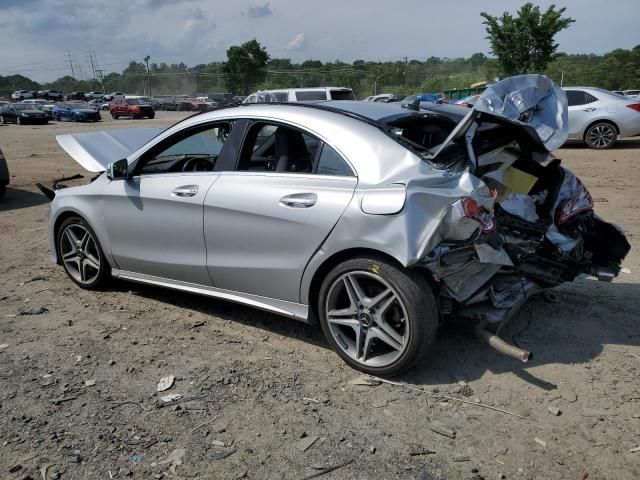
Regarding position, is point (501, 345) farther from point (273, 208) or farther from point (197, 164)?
point (197, 164)

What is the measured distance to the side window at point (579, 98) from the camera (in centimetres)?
1384

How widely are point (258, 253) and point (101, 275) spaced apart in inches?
73.3

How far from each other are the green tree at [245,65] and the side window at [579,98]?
5737cm

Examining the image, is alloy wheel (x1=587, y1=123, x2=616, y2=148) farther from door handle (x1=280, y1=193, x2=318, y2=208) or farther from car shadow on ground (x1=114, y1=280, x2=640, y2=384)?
door handle (x1=280, y1=193, x2=318, y2=208)

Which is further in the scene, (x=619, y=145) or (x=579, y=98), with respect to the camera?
(x=619, y=145)

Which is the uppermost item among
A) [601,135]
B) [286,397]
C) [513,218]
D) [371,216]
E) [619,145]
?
[371,216]

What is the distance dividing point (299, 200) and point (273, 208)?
21cm

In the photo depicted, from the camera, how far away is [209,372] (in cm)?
351

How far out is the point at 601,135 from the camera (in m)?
14.0

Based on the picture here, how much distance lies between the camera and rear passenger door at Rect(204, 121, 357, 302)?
11.1 ft

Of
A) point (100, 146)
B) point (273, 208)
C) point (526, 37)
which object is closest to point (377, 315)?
point (273, 208)

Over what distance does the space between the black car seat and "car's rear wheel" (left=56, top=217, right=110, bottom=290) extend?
195 centimetres

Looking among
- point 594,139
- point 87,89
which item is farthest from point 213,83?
point 594,139

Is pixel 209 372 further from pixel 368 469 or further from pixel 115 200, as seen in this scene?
pixel 115 200
